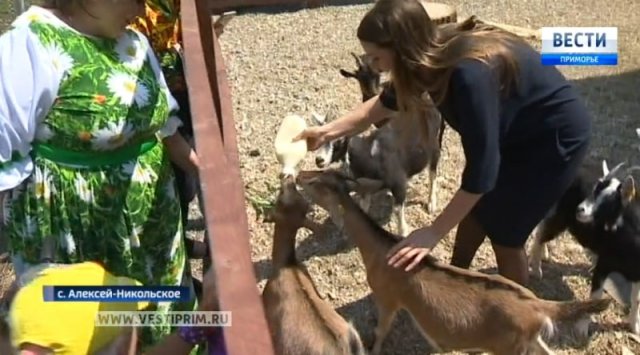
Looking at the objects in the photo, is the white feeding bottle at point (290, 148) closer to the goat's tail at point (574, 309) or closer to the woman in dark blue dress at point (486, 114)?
the woman in dark blue dress at point (486, 114)

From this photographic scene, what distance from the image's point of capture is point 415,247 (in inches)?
125

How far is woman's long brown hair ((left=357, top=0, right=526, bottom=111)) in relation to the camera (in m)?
2.75

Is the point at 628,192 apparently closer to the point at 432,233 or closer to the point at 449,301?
the point at 449,301

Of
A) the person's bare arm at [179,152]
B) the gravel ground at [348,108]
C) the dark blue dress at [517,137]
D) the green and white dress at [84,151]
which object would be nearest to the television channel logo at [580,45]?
the gravel ground at [348,108]

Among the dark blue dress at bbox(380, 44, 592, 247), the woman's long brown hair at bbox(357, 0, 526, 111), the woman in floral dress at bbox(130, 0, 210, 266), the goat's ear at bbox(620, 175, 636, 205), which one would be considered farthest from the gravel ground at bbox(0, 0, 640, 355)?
the woman's long brown hair at bbox(357, 0, 526, 111)

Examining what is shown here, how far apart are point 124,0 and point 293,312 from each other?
4.59 ft

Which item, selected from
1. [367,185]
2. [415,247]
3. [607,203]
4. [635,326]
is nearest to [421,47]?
[415,247]

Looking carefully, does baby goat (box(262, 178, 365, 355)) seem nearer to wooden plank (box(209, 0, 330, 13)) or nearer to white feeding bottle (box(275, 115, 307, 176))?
white feeding bottle (box(275, 115, 307, 176))

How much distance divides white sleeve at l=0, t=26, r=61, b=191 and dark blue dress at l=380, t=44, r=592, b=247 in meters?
1.18

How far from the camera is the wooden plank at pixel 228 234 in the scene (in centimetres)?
135

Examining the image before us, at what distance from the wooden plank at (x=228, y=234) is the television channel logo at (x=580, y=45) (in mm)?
5273

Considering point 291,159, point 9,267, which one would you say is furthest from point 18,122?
point 9,267

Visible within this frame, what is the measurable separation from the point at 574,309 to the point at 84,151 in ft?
5.75

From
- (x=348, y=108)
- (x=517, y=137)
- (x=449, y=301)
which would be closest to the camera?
(x=517, y=137)
